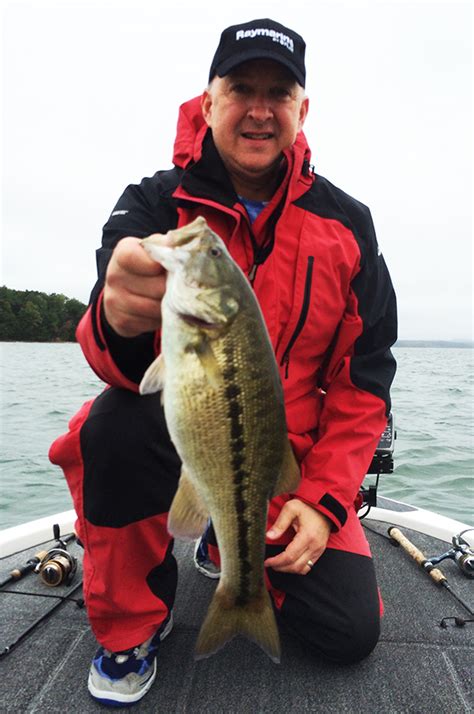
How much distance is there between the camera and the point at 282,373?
315 cm

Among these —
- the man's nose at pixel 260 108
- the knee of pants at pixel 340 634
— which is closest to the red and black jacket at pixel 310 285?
the man's nose at pixel 260 108

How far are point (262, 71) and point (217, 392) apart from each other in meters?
2.00

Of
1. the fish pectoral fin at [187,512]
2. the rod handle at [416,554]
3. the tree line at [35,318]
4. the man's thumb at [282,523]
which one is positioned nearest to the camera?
the fish pectoral fin at [187,512]

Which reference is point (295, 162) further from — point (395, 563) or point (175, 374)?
point (395, 563)

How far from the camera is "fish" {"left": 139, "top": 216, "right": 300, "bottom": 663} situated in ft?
6.00

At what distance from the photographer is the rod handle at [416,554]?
359cm

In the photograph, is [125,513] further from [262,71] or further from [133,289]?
[262,71]

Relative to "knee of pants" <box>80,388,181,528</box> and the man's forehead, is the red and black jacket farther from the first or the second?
"knee of pants" <box>80,388,181,528</box>

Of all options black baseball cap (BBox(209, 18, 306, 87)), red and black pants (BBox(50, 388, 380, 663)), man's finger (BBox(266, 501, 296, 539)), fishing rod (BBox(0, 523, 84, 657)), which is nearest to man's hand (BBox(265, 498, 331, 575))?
man's finger (BBox(266, 501, 296, 539))

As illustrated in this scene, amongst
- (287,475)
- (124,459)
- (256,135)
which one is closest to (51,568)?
(124,459)

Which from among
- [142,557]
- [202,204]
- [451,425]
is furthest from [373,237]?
[451,425]

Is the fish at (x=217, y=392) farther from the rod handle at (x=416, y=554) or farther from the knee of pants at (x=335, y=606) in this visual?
the rod handle at (x=416, y=554)

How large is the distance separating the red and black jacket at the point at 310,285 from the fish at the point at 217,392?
937 mm

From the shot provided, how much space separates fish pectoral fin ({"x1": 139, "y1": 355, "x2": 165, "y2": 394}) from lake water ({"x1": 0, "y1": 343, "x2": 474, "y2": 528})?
6507 millimetres
